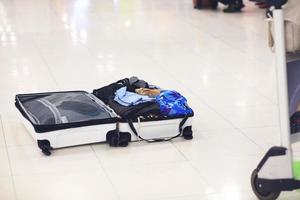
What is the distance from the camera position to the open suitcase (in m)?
3.89

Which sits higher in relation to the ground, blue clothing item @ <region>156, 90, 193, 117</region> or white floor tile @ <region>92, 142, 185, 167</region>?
blue clothing item @ <region>156, 90, 193, 117</region>

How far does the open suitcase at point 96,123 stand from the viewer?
12.8 ft

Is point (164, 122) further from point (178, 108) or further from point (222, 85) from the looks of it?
point (222, 85)

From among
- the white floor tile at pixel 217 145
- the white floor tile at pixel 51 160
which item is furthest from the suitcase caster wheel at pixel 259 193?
the white floor tile at pixel 51 160

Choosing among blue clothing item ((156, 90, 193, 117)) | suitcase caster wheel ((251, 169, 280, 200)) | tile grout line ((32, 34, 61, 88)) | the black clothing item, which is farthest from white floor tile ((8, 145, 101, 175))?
tile grout line ((32, 34, 61, 88))

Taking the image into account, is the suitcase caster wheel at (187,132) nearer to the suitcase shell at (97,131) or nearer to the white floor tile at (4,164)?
the suitcase shell at (97,131)

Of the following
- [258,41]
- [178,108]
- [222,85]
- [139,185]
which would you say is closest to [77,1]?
[258,41]

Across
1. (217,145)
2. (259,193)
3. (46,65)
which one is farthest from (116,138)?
(46,65)

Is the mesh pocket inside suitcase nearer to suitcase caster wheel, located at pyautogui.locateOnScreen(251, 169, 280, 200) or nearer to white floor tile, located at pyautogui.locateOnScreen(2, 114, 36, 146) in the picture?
white floor tile, located at pyautogui.locateOnScreen(2, 114, 36, 146)

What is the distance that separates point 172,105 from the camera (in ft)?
13.4

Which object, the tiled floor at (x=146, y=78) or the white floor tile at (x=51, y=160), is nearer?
the tiled floor at (x=146, y=78)

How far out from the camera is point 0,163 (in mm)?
3771

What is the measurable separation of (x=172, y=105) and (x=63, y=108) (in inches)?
23.3

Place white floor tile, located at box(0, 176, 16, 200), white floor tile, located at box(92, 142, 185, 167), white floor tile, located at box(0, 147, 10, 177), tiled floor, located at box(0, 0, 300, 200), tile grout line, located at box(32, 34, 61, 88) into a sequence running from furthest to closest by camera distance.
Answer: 1. tile grout line, located at box(32, 34, 61, 88)
2. white floor tile, located at box(92, 142, 185, 167)
3. white floor tile, located at box(0, 147, 10, 177)
4. tiled floor, located at box(0, 0, 300, 200)
5. white floor tile, located at box(0, 176, 16, 200)
